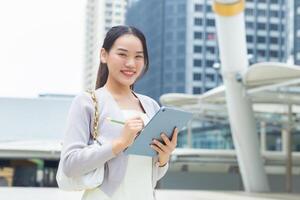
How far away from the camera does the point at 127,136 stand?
2201mm

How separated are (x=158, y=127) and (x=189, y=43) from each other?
7059cm

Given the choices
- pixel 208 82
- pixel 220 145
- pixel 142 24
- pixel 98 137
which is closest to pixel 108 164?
pixel 98 137

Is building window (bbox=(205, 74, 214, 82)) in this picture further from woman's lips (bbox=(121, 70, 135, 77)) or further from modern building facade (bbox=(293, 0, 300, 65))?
woman's lips (bbox=(121, 70, 135, 77))

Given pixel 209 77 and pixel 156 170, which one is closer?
pixel 156 170

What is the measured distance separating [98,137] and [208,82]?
69.6 metres

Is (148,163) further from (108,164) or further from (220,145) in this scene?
(220,145)

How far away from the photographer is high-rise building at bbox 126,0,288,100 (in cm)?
7140

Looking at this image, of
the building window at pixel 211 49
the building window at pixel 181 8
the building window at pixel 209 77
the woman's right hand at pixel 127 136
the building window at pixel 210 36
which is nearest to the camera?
the woman's right hand at pixel 127 136

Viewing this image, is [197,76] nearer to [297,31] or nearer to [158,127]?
[297,31]

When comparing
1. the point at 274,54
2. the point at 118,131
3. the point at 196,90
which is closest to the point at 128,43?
the point at 118,131

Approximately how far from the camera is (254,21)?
74125 mm

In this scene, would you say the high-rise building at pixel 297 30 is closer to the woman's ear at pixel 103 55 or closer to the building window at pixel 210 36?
the building window at pixel 210 36

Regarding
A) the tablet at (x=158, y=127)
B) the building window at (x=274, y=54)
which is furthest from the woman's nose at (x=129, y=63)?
the building window at (x=274, y=54)

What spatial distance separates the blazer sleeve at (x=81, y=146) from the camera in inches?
87.0
